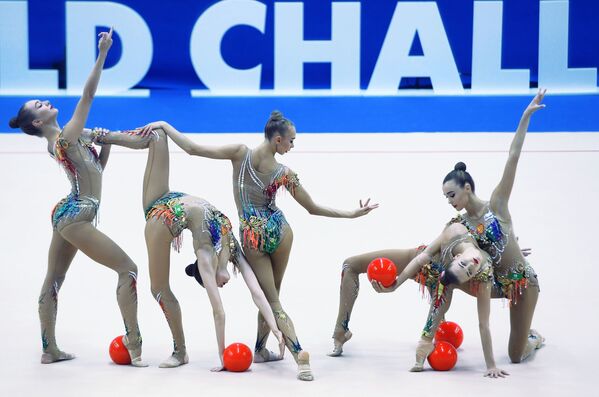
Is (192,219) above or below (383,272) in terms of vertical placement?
above

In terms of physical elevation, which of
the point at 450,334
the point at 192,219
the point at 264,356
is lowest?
the point at 264,356

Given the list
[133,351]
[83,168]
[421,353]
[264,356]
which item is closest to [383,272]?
[421,353]

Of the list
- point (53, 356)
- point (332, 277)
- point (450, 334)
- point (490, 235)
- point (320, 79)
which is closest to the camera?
point (490, 235)

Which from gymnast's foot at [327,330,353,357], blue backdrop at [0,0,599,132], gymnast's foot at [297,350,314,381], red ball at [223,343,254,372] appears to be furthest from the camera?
blue backdrop at [0,0,599,132]

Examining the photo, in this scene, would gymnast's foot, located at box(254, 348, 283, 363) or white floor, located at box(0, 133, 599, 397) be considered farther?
gymnast's foot, located at box(254, 348, 283, 363)

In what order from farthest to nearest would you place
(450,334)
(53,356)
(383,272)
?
(450,334) → (53,356) → (383,272)

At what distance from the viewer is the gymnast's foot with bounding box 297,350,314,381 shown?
5.13 metres

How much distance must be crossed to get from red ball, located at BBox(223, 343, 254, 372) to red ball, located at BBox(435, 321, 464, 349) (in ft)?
4.43

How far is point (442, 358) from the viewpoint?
5.33m

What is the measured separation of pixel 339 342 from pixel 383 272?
27.4 inches

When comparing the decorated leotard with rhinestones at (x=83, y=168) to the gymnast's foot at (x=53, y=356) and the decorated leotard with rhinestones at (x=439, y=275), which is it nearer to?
the gymnast's foot at (x=53, y=356)

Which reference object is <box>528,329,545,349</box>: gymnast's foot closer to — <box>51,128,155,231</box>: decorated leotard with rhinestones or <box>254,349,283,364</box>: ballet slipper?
<box>254,349,283,364</box>: ballet slipper

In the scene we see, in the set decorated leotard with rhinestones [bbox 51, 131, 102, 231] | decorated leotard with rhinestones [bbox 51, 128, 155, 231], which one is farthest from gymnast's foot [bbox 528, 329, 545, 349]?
decorated leotard with rhinestones [bbox 51, 131, 102, 231]

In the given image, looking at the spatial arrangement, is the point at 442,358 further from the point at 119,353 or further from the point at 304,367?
the point at 119,353
